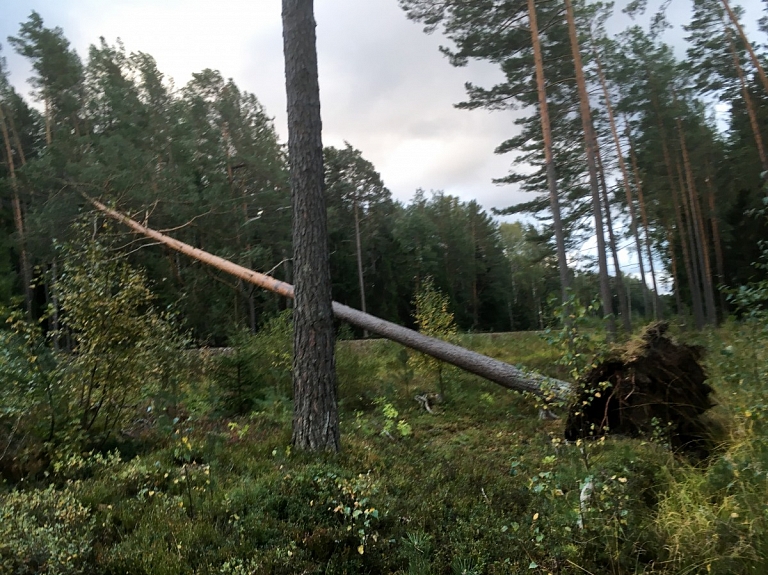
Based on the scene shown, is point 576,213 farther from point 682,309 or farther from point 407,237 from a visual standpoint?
point 407,237

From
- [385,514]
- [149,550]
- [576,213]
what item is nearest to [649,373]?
[385,514]

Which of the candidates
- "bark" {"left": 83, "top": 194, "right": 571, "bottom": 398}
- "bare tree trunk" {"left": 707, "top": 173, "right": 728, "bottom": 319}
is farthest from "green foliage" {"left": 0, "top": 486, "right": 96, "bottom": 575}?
"bare tree trunk" {"left": 707, "top": 173, "right": 728, "bottom": 319}

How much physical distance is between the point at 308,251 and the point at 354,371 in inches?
185

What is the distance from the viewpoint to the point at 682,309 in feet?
90.9

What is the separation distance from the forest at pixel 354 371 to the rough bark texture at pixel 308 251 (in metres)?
0.08

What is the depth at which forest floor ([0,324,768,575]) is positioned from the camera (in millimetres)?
2891

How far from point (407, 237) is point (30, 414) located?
3284 cm

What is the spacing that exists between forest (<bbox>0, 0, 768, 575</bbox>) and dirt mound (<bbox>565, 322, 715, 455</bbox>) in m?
0.05

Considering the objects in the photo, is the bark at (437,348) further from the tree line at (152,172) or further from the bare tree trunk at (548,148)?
the bare tree trunk at (548,148)

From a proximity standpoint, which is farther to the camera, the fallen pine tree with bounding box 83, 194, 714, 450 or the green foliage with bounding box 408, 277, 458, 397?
the green foliage with bounding box 408, 277, 458, 397

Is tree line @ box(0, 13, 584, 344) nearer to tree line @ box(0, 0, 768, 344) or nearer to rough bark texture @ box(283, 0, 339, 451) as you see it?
tree line @ box(0, 0, 768, 344)

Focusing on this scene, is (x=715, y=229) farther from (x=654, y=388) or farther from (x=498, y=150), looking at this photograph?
(x=654, y=388)

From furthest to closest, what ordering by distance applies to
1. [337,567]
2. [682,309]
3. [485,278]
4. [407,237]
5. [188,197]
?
[485,278]
[407,237]
[682,309]
[188,197]
[337,567]

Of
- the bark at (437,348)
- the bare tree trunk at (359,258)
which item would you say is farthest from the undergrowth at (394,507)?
the bare tree trunk at (359,258)
